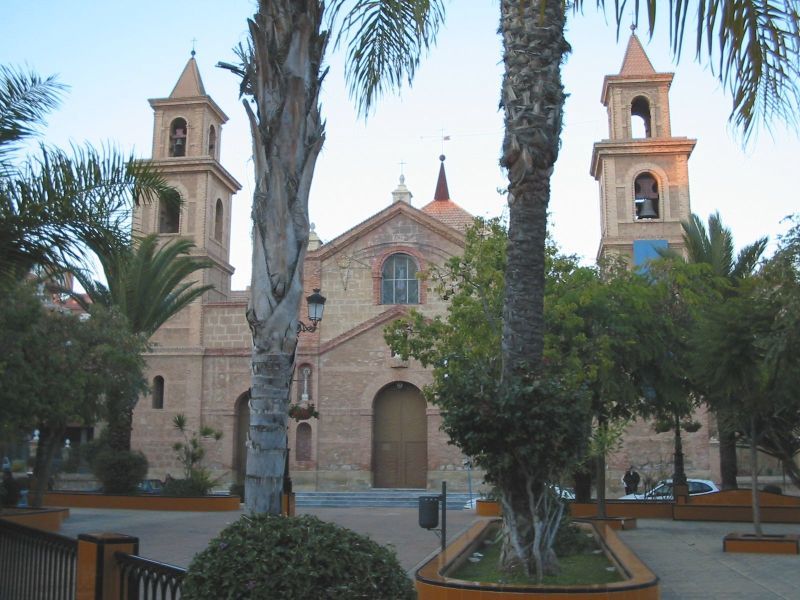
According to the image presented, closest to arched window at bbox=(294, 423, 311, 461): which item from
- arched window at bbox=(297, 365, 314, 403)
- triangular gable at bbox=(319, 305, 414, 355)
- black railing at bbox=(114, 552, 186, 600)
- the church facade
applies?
the church facade

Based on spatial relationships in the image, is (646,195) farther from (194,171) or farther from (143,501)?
(143,501)

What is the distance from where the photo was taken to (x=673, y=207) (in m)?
35.0

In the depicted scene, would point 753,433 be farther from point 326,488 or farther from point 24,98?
point 326,488

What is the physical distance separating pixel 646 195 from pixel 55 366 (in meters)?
24.8

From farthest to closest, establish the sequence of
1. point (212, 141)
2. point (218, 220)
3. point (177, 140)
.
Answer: point (218, 220) < point (212, 141) < point (177, 140)

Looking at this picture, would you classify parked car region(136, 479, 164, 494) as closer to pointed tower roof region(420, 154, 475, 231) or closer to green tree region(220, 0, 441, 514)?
pointed tower roof region(420, 154, 475, 231)

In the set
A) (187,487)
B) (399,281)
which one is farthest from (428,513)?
(399,281)

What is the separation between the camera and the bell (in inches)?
1356

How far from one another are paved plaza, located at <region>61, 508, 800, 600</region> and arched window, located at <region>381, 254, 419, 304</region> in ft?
31.2

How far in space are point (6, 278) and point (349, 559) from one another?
285 inches

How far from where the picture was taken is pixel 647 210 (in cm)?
3441

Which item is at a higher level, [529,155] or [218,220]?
[218,220]

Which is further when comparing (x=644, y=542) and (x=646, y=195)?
(x=646, y=195)

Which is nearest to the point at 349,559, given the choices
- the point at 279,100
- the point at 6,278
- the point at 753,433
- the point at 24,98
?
the point at 279,100
